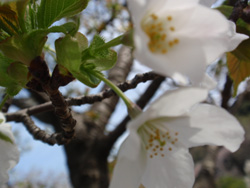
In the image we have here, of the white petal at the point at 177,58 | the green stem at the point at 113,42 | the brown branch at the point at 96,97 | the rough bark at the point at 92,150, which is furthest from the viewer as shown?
the rough bark at the point at 92,150

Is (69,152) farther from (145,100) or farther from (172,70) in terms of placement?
(172,70)

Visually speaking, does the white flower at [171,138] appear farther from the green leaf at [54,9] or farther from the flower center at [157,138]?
the green leaf at [54,9]

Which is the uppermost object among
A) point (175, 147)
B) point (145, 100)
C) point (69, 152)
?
point (175, 147)

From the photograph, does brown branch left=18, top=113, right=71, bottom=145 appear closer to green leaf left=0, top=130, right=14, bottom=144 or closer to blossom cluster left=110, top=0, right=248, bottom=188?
green leaf left=0, top=130, right=14, bottom=144

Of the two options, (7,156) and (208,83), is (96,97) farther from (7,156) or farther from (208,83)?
(208,83)

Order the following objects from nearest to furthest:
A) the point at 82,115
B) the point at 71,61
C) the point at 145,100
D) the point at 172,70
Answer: the point at 172,70 < the point at 71,61 < the point at 145,100 < the point at 82,115

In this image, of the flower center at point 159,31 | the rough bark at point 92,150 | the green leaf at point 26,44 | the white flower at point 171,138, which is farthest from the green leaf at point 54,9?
the rough bark at point 92,150

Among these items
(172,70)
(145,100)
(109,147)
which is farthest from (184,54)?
(109,147)

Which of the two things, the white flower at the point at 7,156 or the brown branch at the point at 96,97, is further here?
the brown branch at the point at 96,97

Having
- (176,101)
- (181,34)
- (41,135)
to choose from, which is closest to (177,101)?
(176,101)
